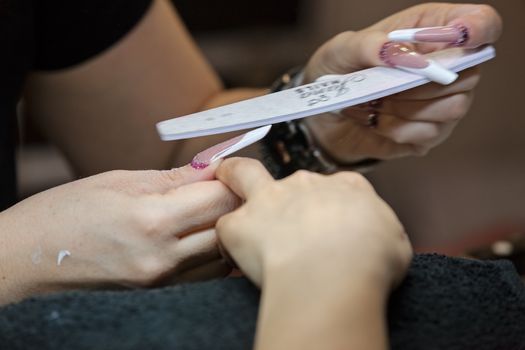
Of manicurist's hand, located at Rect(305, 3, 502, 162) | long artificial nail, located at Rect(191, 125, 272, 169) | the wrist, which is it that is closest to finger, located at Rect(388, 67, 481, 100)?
manicurist's hand, located at Rect(305, 3, 502, 162)

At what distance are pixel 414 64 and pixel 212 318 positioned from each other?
199 mm

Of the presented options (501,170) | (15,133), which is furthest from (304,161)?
(501,170)

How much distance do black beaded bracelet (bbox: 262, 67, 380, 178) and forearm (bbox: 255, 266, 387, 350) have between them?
0.21 m

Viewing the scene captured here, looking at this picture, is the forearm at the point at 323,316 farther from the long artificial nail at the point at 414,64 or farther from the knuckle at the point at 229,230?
the long artificial nail at the point at 414,64

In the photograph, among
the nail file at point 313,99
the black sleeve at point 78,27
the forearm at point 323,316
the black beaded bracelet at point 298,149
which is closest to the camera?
the forearm at point 323,316

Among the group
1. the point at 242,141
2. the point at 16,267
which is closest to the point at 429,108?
the point at 242,141

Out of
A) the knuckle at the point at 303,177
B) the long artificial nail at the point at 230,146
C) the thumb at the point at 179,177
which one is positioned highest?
the knuckle at the point at 303,177

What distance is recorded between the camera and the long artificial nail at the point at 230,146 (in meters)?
0.40

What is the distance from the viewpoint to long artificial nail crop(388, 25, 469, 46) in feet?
1.46

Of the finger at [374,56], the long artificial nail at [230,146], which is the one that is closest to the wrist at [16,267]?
the long artificial nail at [230,146]

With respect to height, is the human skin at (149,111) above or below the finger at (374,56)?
below

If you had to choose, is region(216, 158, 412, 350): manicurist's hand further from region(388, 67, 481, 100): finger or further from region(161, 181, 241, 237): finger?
region(388, 67, 481, 100): finger

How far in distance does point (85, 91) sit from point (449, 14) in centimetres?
33

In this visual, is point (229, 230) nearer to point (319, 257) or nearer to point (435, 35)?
point (319, 257)
